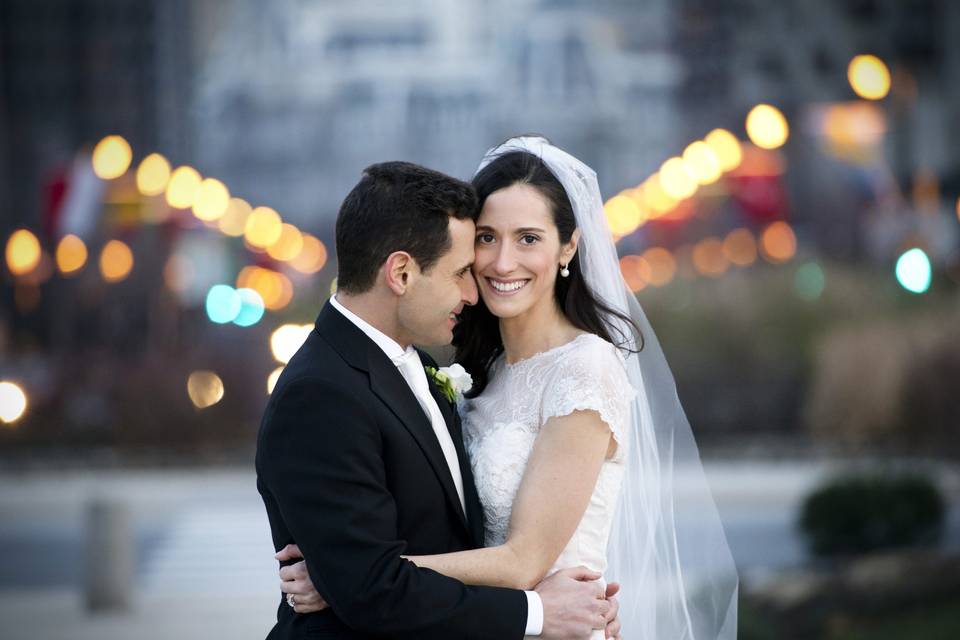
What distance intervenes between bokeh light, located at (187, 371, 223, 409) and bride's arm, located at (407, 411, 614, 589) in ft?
54.7

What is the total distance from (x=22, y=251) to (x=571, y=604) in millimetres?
23225

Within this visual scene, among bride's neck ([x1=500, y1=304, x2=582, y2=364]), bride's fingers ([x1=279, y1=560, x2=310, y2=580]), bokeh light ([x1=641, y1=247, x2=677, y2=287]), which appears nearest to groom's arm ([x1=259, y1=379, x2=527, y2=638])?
bride's fingers ([x1=279, y1=560, x2=310, y2=580])

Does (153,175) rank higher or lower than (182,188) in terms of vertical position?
higher

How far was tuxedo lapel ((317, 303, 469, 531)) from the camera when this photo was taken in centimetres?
329

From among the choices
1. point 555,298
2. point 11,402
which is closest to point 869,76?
point 555,298

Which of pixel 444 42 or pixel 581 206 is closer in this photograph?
pixel 581 206

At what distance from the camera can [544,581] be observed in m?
3.47

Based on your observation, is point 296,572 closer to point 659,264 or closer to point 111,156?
point 111,156

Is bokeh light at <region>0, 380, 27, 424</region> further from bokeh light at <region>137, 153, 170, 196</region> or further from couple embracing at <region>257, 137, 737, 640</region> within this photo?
couple embracing at <region>257, 137, 737, 640</region>

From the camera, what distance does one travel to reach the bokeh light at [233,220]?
73.5 ft

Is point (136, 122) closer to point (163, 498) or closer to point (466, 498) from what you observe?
point (163, 498)

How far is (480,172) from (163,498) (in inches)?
531

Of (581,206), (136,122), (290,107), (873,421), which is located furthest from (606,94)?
(581,206)

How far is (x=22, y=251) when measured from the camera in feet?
81.0
